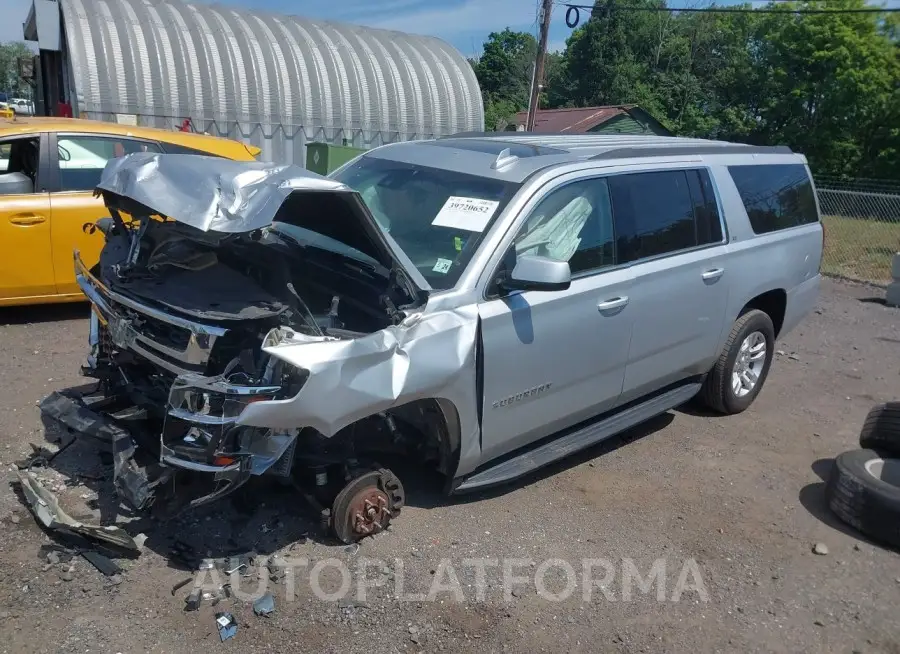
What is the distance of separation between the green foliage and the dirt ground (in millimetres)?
23780

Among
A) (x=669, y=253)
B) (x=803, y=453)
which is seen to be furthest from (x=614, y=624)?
(x=803, y=453)

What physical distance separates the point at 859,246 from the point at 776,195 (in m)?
10.4

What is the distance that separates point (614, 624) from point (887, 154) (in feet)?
105

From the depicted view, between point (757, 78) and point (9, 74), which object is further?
point (9, 74)

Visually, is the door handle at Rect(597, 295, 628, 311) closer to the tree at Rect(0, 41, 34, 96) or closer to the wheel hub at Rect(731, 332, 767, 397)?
the wheel hub at Rect(731, 332, 767, 397)

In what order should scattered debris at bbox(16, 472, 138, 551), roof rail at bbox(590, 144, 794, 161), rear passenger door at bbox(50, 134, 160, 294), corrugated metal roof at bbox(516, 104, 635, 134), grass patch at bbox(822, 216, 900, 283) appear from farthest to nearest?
1. corrugated metal roof at bbox(516, 104, 635, 134)
2. grass patch at bbox(822, 216, 900, 283)
3. rear passenger door at bbox(50, 134, 160, 294)
4. roof rail at bbox(590, 144, 794, 161)
5. scattered debris at bbox(16, 472, 138, 551)

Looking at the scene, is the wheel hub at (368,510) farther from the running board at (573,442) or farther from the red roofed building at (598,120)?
the red roofed building at (598,120)

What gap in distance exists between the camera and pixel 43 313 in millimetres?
7156

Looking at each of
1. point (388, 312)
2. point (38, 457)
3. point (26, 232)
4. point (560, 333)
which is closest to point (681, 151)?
point (560, 333)

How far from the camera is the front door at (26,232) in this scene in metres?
6.30

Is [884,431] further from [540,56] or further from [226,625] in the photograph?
[540,56]

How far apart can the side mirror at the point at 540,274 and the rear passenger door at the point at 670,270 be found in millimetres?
923

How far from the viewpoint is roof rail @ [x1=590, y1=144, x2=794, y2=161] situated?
4684mm

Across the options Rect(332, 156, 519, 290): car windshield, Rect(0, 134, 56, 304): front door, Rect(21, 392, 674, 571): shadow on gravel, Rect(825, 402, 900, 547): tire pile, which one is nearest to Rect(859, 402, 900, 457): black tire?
Rect(825, 402, 900, 547): tire pile
